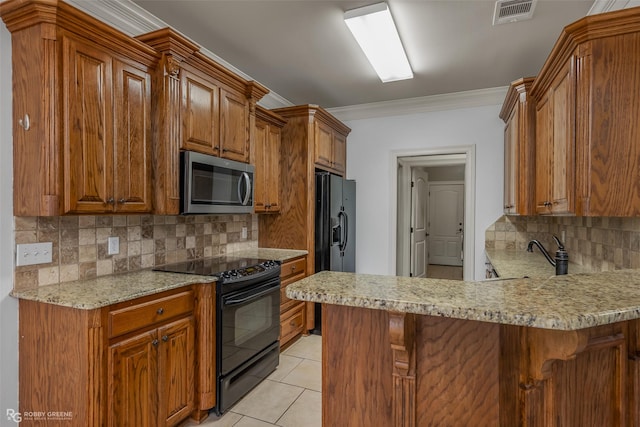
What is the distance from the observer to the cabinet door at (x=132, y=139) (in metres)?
1.92

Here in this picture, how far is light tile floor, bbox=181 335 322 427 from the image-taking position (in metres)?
2.15

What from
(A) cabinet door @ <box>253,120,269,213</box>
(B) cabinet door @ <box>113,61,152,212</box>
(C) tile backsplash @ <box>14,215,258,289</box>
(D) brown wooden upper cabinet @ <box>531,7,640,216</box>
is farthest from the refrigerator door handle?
(D) brown wooden upper cabinet @ <box>531,7,640,216</box>

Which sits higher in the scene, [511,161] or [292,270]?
[511,161]

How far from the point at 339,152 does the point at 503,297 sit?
344 cm

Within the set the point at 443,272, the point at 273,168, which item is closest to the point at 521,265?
the point at 273,168

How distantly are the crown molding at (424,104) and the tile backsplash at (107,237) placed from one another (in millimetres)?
2232

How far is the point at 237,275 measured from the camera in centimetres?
233

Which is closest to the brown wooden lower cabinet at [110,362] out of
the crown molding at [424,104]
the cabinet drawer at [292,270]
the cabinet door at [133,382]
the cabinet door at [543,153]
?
the cabinet door at [133,382]

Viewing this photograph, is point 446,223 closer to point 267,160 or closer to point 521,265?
point 521,265

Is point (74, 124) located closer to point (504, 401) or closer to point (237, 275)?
point (237, 275)

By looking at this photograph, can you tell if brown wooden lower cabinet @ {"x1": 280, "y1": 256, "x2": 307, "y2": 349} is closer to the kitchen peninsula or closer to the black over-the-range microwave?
the black over-the-range microwave

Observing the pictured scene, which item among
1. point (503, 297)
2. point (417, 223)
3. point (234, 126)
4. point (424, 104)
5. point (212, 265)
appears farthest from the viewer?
point (417, 223)

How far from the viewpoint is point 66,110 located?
1.66m

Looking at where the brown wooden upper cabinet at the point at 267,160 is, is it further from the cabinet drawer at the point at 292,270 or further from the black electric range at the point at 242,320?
the black electric range at the point at 242,320
